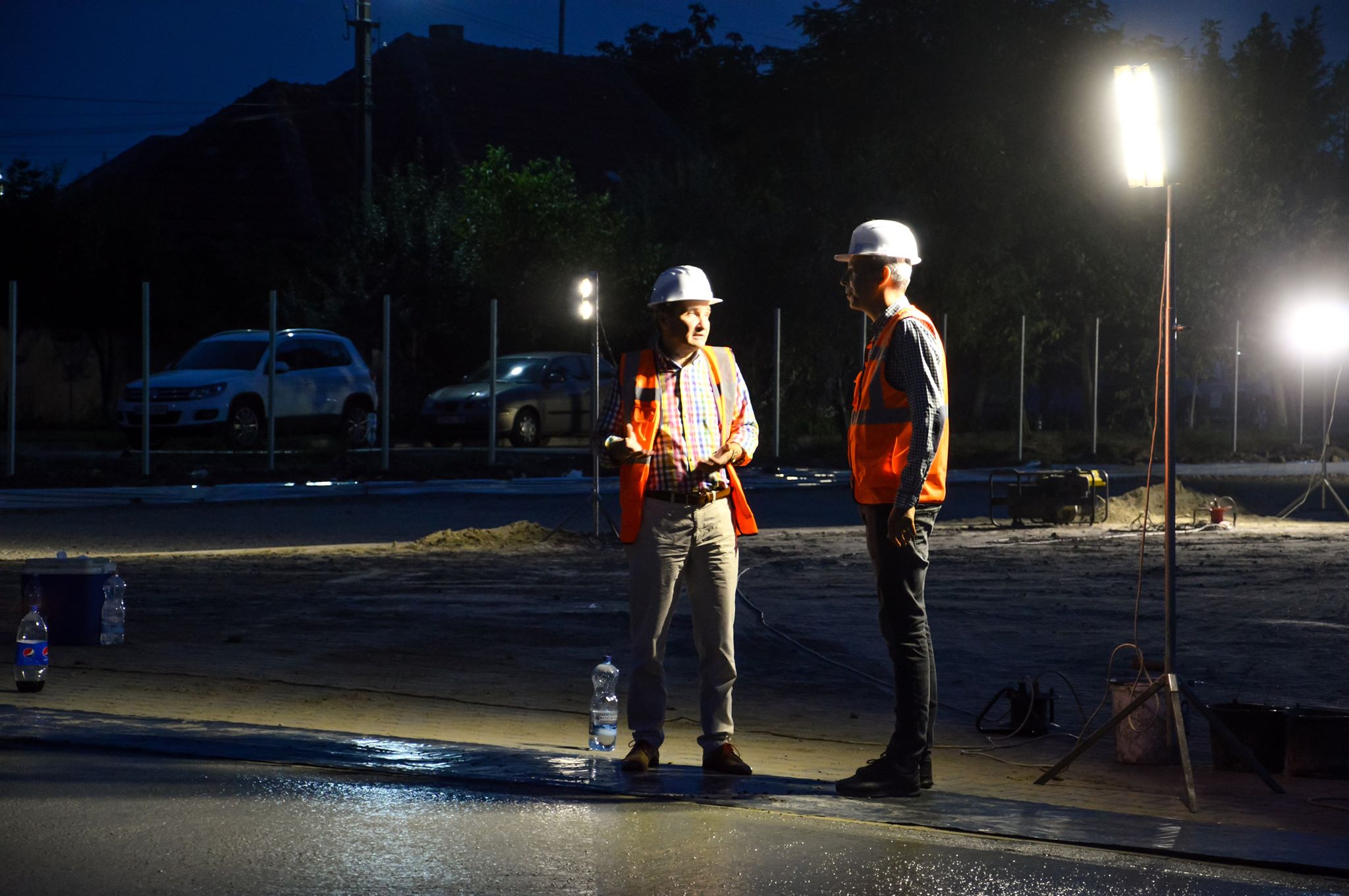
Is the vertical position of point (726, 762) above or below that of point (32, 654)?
below

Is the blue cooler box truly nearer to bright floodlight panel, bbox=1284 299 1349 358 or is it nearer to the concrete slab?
the concrete slab

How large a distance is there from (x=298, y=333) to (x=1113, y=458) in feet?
54.1

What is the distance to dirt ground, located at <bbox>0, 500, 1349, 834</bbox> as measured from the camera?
788 cm

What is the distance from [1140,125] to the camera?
718 centimetres

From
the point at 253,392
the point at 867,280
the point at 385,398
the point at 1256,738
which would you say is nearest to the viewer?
the point at 867,280

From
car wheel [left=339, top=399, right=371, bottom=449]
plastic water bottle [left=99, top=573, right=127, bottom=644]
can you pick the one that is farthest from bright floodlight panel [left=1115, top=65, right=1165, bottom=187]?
car wheel [left=339, top=399, right=371, bottom=449]

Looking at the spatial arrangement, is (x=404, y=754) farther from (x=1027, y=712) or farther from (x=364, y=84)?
(x=364, y=84)

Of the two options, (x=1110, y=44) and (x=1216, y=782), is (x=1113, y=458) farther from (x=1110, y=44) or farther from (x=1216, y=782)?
(x=1216, y=782)

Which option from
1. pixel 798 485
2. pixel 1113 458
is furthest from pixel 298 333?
pixel 1113 458

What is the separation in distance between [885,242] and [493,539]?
1107 cm

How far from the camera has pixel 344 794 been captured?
639cm

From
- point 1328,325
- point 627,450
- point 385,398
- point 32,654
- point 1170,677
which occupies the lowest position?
point 32,654

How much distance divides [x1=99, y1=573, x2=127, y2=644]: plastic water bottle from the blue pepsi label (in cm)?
172

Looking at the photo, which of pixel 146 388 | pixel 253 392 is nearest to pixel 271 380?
pixel 146 388
